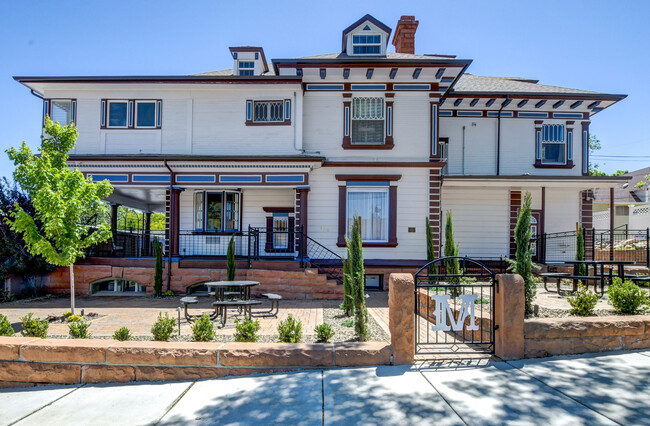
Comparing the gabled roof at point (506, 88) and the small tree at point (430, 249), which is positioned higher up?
the gabled roof at point (506, 88)

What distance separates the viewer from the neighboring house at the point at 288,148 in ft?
43.3

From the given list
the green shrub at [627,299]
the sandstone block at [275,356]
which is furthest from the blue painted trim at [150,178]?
the green shrub at [627,299]

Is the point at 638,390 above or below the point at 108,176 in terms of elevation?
below

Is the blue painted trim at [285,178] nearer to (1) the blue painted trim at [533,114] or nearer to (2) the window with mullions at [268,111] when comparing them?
(2) the window with mullions at [268,111]

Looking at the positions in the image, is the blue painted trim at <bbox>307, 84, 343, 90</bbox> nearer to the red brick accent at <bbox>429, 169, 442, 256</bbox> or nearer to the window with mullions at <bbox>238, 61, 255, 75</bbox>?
the window with mullions at <bbox>238, 61, 255, 75</bbox>

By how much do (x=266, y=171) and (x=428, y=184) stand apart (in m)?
5.62

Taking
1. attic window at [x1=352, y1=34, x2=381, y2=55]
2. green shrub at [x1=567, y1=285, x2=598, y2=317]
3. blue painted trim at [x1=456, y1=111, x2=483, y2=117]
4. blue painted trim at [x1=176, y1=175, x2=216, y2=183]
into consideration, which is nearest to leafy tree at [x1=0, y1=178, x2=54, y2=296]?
blue painted trim at [x1=176, y1=175, x2=216, y2=183]

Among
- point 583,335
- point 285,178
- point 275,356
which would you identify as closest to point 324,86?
Answer: point 285,178

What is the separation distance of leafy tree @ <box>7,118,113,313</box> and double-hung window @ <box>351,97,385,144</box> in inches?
325

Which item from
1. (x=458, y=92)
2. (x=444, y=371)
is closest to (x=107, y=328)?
(x=444, y=371)

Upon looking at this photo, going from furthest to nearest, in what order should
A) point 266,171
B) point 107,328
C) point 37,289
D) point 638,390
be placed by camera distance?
point 266,171
point 37,289
point 107,328
point 638,390

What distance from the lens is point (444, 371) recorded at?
5.27 metres

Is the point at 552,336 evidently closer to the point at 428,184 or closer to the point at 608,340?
the point at 608,340

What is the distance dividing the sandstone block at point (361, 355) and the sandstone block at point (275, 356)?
0.38ft
